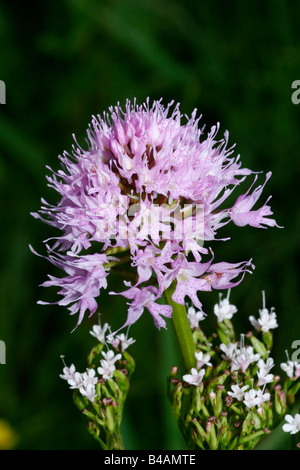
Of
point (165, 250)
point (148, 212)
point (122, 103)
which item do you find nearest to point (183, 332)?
point (165, 250)

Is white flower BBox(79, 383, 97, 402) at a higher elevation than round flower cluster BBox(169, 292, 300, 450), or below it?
higher

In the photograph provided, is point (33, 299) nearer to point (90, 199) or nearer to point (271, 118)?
point (271, 118)

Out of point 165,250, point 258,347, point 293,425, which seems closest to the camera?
point 165,250

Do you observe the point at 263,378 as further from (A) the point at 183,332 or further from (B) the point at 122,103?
(B) the point at 122,103

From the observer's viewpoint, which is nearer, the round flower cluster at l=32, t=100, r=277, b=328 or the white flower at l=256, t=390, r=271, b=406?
the round flower cluster at l=32, t=100, r=277, b=328

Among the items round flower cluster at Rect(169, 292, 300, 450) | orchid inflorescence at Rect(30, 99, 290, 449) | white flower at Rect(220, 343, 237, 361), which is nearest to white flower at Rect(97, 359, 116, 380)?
orchid inflorescence at Rect(30, 99, 290, 449)

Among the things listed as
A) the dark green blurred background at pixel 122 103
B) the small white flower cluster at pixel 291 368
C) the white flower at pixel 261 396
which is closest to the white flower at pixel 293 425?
the white flower at pixel 261 396

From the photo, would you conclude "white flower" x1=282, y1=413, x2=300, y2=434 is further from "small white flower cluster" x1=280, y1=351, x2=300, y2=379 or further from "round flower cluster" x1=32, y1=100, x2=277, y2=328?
"round flower cluster" x1=32, y1=100, x2=277, y2=328
